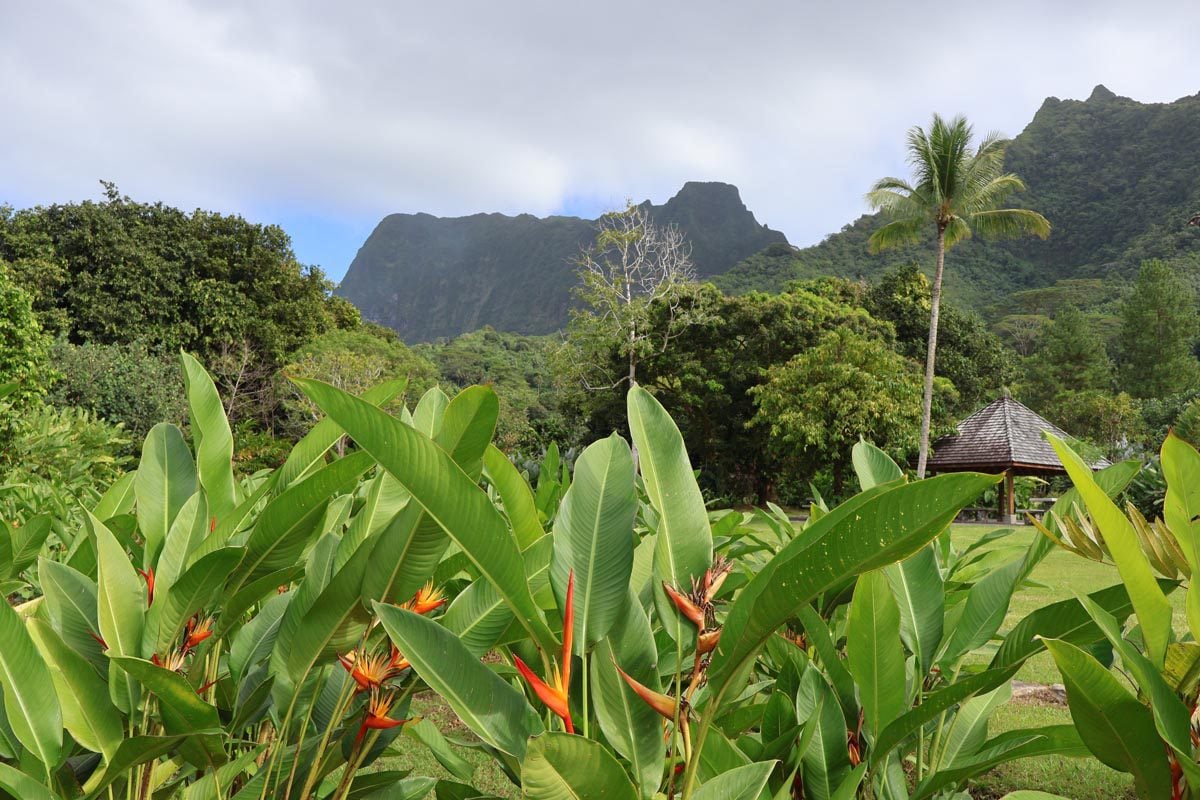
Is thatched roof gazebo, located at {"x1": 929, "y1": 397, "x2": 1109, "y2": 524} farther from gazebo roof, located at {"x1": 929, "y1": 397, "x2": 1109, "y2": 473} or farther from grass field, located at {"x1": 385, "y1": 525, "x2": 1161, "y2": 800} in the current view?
grass field, located at {"x1": 385, "y1": 525, "x2": 1161, "y2": 800}

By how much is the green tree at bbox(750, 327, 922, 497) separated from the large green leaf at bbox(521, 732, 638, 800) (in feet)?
62.1

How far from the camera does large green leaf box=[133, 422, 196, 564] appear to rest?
103 centimetres

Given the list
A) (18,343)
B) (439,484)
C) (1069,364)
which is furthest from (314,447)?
(1069,364)

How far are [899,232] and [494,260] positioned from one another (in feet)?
326

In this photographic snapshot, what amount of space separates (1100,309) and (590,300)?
3877 cm

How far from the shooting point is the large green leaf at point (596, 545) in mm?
696

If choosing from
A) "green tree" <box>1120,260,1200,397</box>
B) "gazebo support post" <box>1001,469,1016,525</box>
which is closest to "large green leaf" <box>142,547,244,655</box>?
"gazebo support post" <box>1001,469,1016,525</box>

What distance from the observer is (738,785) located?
67 centimetres

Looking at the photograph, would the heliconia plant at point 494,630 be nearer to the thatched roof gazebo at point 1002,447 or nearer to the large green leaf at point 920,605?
the large green leaf at point 920,605

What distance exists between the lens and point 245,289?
24.9m

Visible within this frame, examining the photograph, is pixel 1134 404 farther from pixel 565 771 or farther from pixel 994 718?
pixel 565 771

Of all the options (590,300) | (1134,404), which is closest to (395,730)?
(590,300)


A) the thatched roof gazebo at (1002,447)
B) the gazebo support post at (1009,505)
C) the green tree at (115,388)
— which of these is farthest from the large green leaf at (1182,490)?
the gazebo support post at (1009,505)

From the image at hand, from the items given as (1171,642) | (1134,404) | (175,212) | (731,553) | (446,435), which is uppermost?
(175,212)
